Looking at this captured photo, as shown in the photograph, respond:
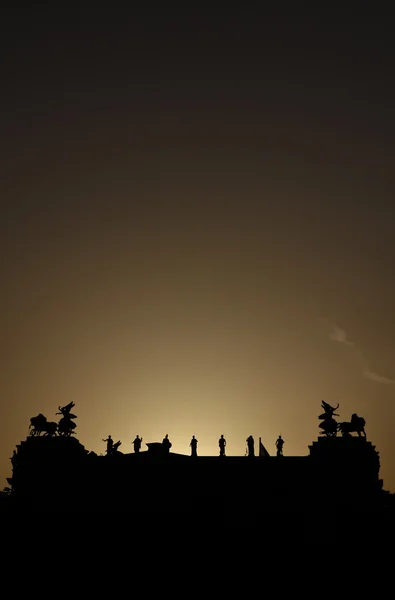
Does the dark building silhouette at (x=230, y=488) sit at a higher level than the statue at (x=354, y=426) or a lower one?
lower

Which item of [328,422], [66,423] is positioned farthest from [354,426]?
[66,423]

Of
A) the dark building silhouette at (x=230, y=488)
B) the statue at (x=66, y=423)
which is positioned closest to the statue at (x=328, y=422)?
the dark building silhouette at (x=230, y=488)

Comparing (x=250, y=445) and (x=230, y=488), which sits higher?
(x=250, y=445)

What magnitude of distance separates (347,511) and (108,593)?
16305 millimetres

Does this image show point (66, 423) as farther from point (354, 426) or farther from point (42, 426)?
point (354, 426)

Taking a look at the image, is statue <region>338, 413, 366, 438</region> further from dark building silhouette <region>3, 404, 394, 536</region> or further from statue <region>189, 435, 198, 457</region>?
statue <region>189, 435, 198, 457</region>

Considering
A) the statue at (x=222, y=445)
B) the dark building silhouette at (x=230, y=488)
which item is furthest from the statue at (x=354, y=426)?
the statue at (x=222, y=445)

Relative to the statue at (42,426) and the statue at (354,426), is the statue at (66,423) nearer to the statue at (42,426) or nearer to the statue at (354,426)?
the statue at (42,426)

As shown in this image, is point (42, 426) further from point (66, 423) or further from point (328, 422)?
point (328, 422)

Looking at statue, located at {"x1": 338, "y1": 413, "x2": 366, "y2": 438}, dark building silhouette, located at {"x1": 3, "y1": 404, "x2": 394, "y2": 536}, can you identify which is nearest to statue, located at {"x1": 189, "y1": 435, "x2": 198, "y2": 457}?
dark building silhouette, located at {"x1": 3, "y1": 404, "x2": 394, "y2": 536}

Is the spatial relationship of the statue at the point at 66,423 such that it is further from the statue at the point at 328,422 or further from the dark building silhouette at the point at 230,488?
the statue at the point at 328,422

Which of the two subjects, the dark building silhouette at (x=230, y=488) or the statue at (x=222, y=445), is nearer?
the dark building silhouette at (x=230, y=488)

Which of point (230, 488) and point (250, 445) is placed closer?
Result: point (230, 488)

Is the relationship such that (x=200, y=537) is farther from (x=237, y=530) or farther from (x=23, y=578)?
(x=23, y=578)
